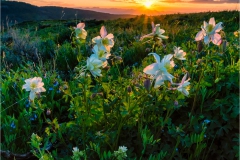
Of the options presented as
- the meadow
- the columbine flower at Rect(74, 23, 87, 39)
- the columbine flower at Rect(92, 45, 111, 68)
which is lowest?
the meadow

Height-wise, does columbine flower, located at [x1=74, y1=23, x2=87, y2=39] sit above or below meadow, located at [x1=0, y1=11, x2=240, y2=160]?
above

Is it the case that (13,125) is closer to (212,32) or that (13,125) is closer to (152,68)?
(152,68)

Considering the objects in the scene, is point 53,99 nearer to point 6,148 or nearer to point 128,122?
point 6,148

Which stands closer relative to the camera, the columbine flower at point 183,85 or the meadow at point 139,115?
the columbine flower at point 183,85

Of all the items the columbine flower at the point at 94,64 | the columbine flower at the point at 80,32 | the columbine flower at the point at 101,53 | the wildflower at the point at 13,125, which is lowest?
the wildflower at the point at 13,125

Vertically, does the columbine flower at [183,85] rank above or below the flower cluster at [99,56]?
below

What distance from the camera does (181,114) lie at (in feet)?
8.82

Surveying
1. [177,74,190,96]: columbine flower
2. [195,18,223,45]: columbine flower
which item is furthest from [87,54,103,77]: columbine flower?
[195,18,223,45]: columbine flower

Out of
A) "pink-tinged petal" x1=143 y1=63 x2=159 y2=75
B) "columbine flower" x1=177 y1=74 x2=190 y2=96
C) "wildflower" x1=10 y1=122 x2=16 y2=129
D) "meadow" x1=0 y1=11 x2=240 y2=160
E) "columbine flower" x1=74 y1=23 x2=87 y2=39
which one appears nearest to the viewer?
"pink-tinged petal" x1=143 y1=63 x2=159 y2=75

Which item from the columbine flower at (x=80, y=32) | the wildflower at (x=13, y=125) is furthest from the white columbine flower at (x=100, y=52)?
the wildflower at (x=13, y=125)

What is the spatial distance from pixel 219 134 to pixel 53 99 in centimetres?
182

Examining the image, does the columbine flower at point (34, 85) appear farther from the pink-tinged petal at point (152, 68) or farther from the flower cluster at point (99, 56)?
the pink-tinged petal at point (152, 68)

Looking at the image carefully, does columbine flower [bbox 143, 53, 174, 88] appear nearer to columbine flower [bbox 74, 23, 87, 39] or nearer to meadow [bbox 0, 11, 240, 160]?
meadow [bbox 0, 11, 240, 160]

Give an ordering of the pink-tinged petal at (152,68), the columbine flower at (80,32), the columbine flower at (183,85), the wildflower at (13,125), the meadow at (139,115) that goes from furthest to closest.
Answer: the wildflower at (13,125), the columbine flower at (80,32), the meadow at (139,115), the columbine flower at (183,85), the pink-tinged petal at (152,68)
